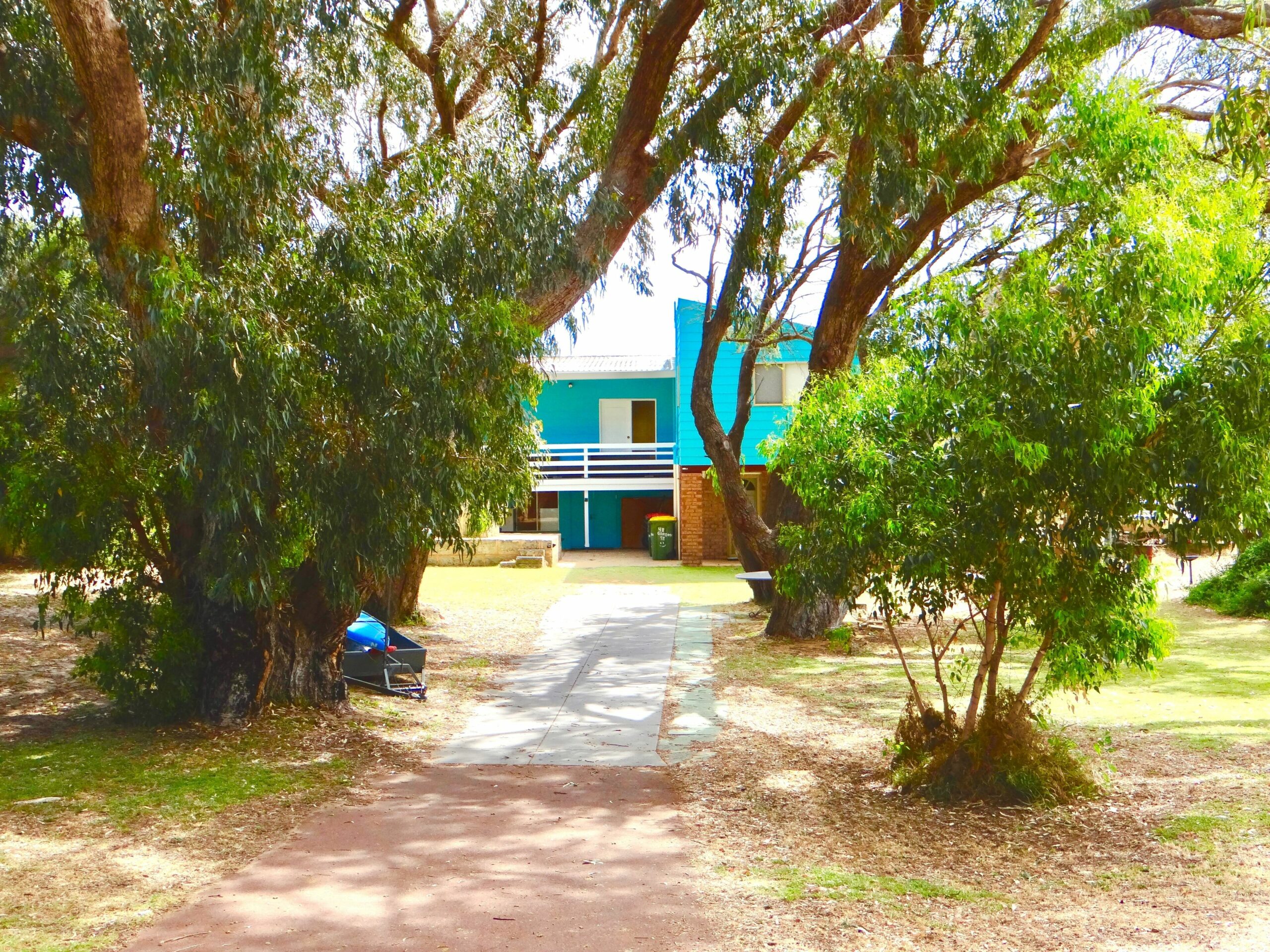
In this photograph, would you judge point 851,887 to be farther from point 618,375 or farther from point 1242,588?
point 618,375

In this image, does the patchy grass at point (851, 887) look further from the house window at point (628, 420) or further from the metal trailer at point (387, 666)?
the house window at point (628, 420)

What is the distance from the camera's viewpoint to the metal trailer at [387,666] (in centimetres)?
1098

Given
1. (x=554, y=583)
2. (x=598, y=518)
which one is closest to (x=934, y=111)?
(x=554, y=583)

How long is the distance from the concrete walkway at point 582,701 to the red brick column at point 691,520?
9.24 meters

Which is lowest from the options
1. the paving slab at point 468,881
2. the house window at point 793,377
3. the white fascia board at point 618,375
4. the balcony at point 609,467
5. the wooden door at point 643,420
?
the paving slab at point 468,881

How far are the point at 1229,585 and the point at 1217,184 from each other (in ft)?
41.5

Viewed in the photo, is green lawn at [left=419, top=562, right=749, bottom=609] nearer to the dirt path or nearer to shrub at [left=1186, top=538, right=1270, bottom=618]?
shrub at [left=1186, top=538, right=1270, bottom=618]

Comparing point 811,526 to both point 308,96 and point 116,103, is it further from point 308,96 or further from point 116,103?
point 308,96

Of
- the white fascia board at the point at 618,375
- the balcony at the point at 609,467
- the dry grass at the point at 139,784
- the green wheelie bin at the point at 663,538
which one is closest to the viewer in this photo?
the dry grass at the point at 139,784

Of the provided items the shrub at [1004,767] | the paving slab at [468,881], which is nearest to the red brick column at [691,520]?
the paving slab at [468,881]

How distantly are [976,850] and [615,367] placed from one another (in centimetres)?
2567

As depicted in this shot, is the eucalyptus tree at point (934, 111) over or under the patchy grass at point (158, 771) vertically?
over

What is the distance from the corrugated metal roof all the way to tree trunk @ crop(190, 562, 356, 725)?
65.1 ft

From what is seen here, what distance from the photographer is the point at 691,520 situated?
27.6 m
